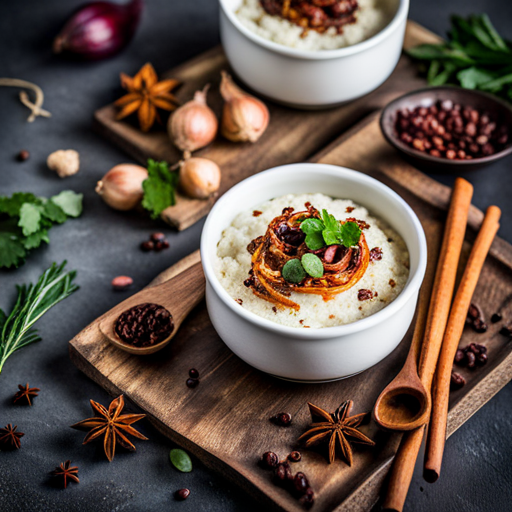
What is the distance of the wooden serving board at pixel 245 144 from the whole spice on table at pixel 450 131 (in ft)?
1.12

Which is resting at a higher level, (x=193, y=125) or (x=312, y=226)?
(x=312, y=226)

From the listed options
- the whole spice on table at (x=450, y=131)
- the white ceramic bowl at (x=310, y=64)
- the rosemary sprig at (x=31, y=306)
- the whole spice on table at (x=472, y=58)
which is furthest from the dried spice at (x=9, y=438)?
the whole spice on table at (x=472, y=58)

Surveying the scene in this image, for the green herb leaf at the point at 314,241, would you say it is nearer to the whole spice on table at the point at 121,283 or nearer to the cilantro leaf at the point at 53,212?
the whole spice on table at the point at 121,283

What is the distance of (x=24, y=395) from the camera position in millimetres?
2633

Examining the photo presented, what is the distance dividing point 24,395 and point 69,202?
1112 millimetres

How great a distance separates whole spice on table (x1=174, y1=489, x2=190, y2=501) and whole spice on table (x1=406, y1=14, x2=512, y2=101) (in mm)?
2687

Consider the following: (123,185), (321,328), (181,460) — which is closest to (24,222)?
(123,185)

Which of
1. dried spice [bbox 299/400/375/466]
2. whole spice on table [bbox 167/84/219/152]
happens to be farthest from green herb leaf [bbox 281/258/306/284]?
whole spice on table [bbox 167/84/219/152]

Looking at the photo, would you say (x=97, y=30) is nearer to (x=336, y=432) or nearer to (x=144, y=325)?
(x=144, y=325)

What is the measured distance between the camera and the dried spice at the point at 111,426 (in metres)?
2.46

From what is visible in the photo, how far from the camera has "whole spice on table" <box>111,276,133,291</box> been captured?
3045 millimetres

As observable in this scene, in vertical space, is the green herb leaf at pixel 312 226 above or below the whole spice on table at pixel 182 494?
above

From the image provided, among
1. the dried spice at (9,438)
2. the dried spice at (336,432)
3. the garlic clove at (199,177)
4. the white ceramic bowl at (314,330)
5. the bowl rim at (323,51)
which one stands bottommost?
the dried spice at (9,438)

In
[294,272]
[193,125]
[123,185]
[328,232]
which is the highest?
A: [328,232]
